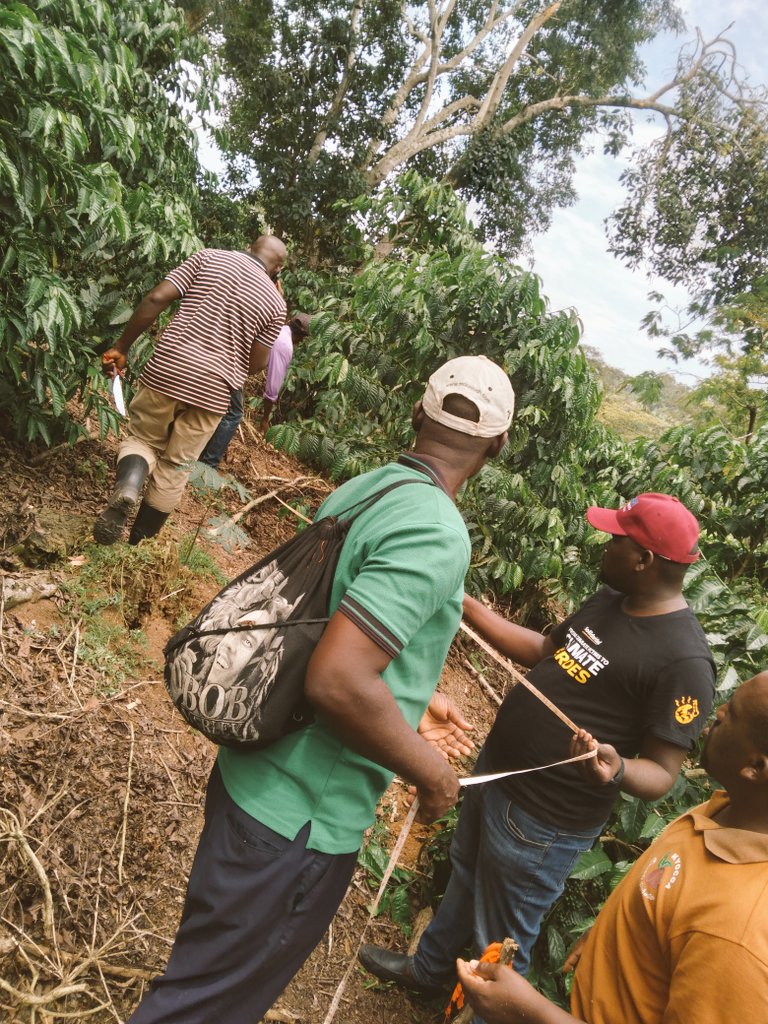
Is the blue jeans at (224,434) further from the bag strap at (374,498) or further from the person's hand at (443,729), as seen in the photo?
the bag strap at (374,498)

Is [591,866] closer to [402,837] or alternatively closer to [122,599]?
[402,837]

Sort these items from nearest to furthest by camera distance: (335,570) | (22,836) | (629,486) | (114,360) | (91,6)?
(335,570)
(22,836)
(91,6)
(114,360)
(629,486)

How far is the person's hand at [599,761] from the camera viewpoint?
1.68 metres

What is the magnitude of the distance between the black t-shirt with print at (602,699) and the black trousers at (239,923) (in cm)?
90

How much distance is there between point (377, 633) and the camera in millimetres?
1050

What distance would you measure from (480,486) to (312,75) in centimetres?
1048

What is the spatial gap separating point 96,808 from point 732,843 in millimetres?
1991

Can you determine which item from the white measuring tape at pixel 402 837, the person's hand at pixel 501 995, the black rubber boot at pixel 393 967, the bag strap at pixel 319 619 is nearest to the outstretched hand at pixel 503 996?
the person's hand at pixel 501 995

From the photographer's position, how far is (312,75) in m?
11.4

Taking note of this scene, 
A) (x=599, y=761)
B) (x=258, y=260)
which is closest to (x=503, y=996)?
(x=599, y=761)

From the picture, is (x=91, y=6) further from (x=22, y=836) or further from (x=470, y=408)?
(x=22, y=836)

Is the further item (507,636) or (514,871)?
(507,636)

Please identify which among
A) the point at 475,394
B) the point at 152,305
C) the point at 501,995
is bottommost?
the point at 501,995

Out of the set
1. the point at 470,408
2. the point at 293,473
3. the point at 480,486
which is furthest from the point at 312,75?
the point at 470,408
